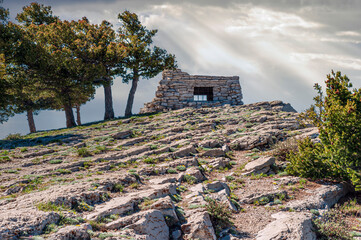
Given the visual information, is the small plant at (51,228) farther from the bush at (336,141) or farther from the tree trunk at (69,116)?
the tree trunk at (69,116)

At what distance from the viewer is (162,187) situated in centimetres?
974

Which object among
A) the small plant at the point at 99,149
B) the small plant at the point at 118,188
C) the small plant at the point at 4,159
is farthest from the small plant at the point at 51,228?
the small plant at the point at 4,159

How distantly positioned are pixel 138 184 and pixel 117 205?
9.72ft

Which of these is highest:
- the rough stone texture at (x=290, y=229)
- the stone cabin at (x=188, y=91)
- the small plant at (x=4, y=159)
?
the stone cabin at (x=188, y=91)

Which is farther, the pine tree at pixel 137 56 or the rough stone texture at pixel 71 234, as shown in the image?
the pine tree at pixel 137 56

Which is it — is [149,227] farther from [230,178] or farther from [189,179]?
[230,178]

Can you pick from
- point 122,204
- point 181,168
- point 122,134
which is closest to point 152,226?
point 122,204

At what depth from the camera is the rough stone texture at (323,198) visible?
9.67 m

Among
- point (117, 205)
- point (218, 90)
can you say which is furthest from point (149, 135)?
point (218, 90)

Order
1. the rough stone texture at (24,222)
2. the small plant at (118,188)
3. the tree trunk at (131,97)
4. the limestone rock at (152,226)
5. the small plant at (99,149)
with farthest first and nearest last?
1. the tree trunk at (131,97)
2. the small plant at (99,149)
3. the small plant at (118,188)
4. the limestone rock at (152,226)
5. the rough stone texture at (24,222)

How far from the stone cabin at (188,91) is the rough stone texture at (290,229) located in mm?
25058

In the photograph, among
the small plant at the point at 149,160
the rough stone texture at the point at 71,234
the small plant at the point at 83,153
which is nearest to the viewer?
the rough stone texture at the point at 71,234

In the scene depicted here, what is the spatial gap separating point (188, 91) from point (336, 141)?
23.8 m

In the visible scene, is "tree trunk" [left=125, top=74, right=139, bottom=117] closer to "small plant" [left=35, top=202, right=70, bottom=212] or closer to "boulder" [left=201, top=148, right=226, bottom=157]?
"boulder" [left=201, top=148, right=226, bottom=157]
